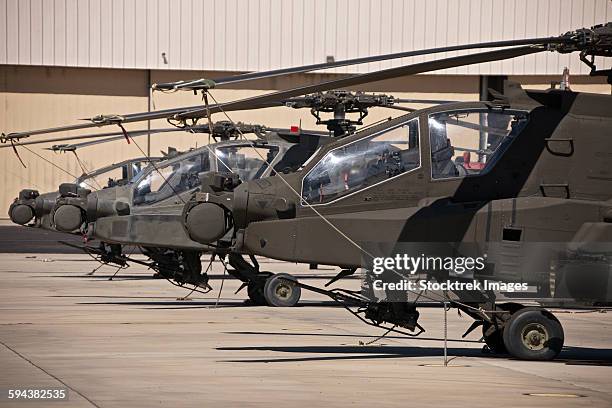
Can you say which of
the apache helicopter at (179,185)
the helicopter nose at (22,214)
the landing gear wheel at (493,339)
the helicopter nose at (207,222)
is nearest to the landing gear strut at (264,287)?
the apache helicopter at (179,185)

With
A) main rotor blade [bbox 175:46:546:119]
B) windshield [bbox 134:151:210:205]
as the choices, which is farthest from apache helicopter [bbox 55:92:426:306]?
main rotor blade [bbox 175:46:546:119]

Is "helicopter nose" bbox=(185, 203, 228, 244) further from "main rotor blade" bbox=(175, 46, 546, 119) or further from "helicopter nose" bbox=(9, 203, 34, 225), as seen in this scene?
"helicopter nose" bbox=(9, 203, 34, 225)

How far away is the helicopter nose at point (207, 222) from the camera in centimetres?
1462

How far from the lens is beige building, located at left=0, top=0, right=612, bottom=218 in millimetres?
42781

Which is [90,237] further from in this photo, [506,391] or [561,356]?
[506,391]

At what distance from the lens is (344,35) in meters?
43.6

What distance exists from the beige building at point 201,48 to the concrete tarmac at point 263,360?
23.8m

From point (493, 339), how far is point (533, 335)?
2.15 feet

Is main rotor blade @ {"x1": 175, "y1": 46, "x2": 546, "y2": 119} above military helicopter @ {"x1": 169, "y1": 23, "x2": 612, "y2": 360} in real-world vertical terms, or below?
above

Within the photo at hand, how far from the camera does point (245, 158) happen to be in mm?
19797

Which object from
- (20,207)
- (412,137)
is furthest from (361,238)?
(20,207)

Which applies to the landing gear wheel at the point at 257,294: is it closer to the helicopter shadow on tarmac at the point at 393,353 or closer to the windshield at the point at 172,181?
the windshield at the point at 172,181

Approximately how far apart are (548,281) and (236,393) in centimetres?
374

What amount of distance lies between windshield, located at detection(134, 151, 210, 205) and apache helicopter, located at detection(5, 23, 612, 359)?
6.60 m
